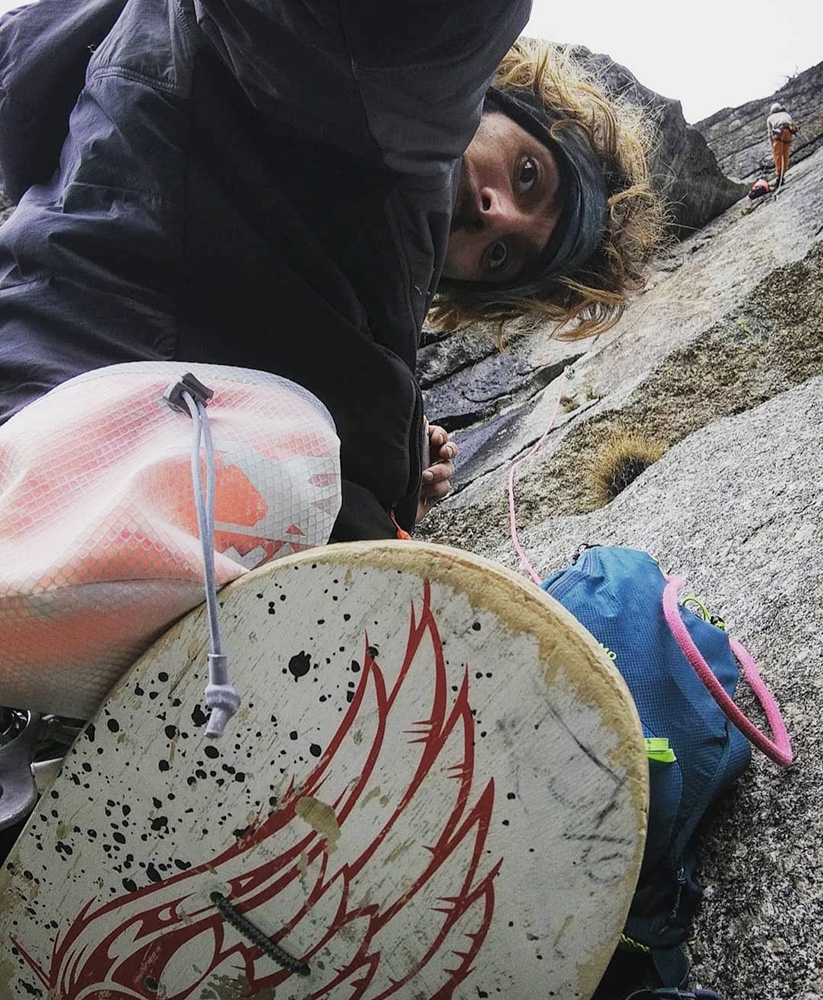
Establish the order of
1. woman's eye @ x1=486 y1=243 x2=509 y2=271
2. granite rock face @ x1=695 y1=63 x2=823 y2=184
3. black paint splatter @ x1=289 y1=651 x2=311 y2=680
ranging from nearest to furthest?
black paint splatter @ x1=289 y1=651 x2=311 y2=680 → woman's eye @ x1=486 y1=243 x2=509 y2=271 → granite rock face @ x1=695 y1=63 x2=823 y2=184

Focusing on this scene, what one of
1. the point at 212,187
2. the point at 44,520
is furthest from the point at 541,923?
the point at 212,187

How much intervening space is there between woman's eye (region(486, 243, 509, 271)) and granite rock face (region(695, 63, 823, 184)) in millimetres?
7809

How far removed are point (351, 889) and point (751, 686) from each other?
841 millimetres

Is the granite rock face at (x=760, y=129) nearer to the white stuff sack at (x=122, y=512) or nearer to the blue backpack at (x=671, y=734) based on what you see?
the blue backpack at (x=671, y=734)

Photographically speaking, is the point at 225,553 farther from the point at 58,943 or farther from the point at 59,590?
the point at 58,943

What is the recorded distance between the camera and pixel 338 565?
88cm

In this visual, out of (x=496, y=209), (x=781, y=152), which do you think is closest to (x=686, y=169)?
(x=781, y=152)

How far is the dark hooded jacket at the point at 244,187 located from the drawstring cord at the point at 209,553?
0.63 ft

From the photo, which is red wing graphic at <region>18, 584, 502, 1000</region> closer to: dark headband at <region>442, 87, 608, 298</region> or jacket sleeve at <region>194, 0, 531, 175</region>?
jacket sleeve at <region>194, 0, 531, 175</region>

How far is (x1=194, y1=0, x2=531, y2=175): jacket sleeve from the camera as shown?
Result: 894 millimetres

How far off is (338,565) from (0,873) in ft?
1.82

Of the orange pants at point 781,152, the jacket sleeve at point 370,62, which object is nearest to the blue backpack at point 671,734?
the jacket sleeve at point 370,62

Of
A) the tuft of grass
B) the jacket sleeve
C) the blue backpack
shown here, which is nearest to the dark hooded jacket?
the jacket sleeve

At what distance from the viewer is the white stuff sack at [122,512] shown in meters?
0.82
